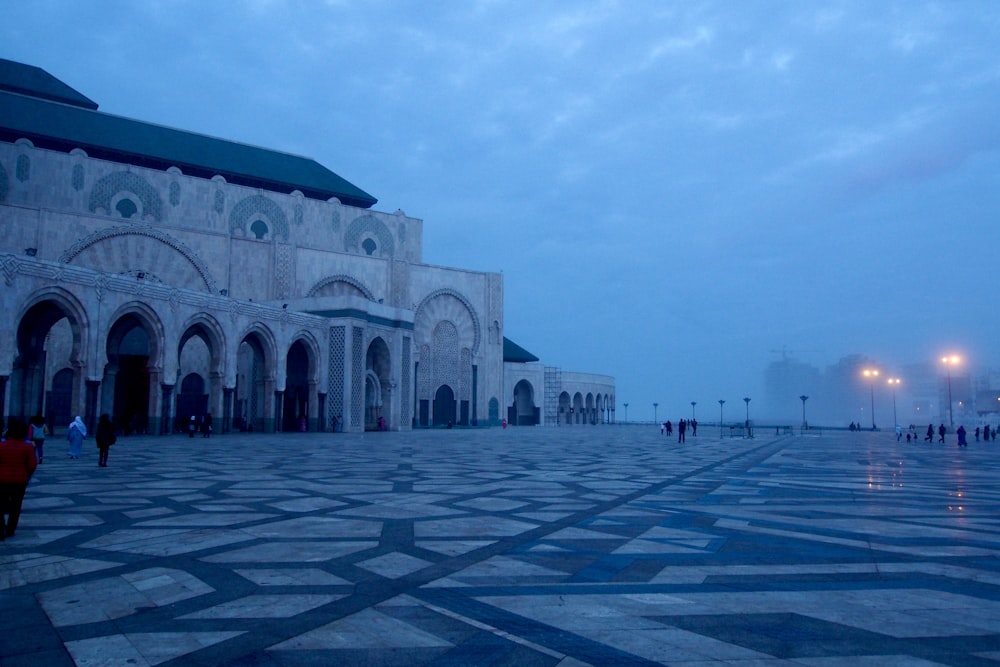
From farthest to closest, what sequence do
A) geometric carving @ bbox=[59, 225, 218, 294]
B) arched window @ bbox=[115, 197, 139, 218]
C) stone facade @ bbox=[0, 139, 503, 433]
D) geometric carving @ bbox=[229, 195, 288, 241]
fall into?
geometric carving @ bbox=[229, 195, 288, 241] → arched window @ bbox=[115, 197, 139, 218] → geometric carving @ bbox=[59, 225, 218, 294] → stone facade @ bbox=[0, 139, 503, 433]

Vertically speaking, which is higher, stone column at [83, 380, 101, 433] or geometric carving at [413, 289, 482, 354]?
geometric carving at [413, 289, 482, 354]

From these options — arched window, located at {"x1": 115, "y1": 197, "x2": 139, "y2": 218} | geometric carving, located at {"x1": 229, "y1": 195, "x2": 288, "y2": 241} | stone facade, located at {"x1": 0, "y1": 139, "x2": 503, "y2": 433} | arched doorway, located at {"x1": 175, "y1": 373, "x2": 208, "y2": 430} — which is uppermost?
geometric carving, located at {"x1": 229, "y1": 195, "x2": 288, "y2": 241}

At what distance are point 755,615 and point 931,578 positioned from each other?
1.68 metres

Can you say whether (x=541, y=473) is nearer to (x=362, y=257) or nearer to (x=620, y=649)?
(x=620, y=649)

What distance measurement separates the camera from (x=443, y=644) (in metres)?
3.20

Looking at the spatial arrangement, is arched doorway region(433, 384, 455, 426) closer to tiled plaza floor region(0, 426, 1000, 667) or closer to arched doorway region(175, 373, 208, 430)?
arched doorway region(175, 373, 208, 430)

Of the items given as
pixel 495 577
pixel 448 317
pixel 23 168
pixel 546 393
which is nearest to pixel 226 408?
pixel 23 168

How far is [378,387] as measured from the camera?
119 ft

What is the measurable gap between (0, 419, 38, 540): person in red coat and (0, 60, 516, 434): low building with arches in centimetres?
1730

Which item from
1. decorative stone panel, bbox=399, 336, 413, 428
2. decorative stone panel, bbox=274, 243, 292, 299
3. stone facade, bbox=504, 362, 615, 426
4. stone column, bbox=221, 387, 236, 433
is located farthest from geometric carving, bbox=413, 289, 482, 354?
stone column, bbox=221, 387, 236, 433

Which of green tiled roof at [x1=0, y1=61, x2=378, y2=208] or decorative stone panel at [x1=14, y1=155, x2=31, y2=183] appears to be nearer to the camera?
decorative stone panel at [x1=14, y1=155, x2=31, y2=183]

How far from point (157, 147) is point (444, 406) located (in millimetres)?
22590

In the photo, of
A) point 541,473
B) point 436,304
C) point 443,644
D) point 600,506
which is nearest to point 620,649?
point 443,644

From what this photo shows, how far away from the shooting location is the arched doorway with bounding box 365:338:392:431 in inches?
1411
